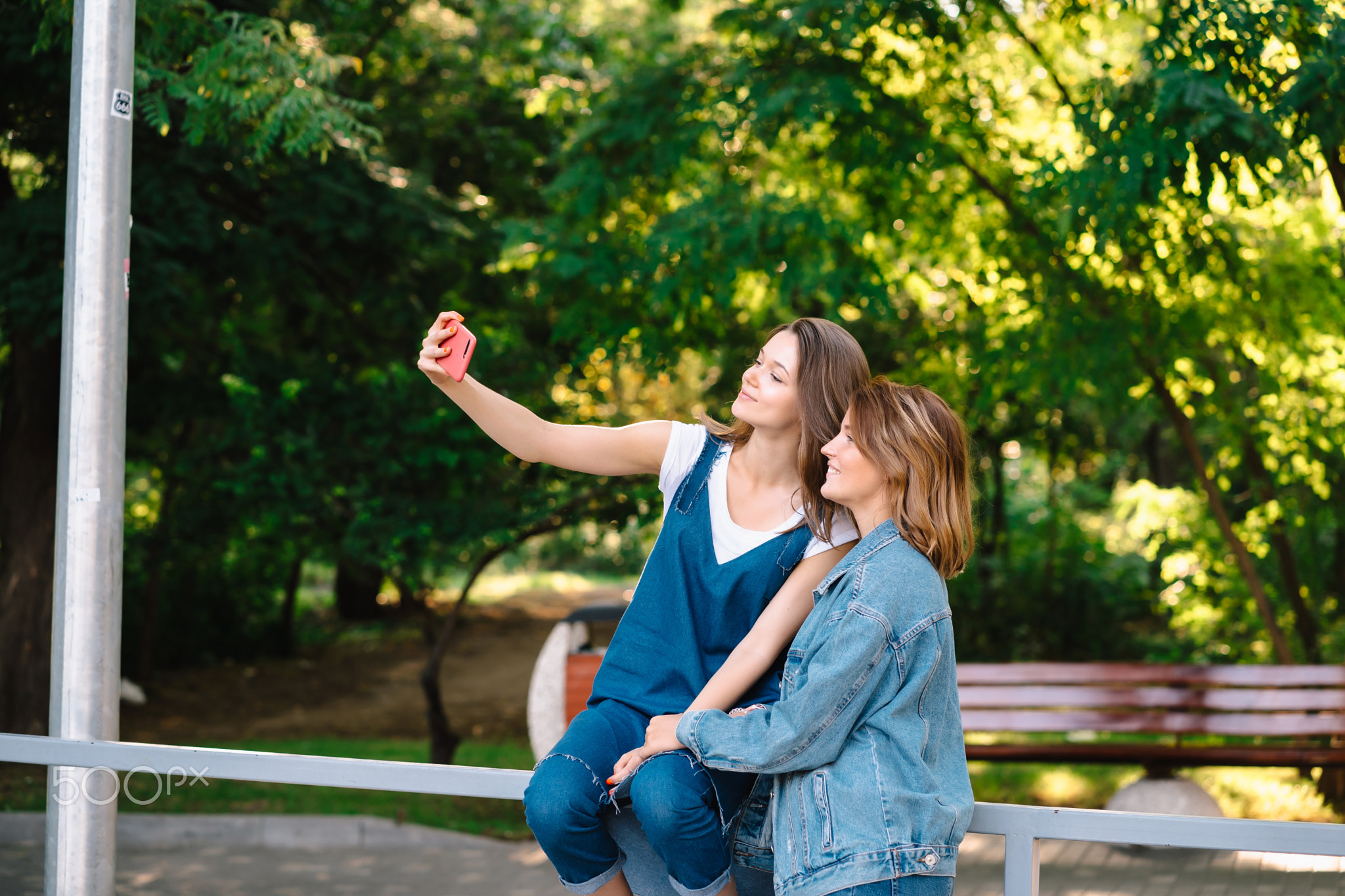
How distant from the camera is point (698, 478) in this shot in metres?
2.44

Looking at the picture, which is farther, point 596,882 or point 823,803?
point 596,882

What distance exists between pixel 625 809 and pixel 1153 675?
13.6ft

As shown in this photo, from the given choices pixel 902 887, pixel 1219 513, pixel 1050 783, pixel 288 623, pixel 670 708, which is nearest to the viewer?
pixel 902 887

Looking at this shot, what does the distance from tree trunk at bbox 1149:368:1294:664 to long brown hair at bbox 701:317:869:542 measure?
170 inches

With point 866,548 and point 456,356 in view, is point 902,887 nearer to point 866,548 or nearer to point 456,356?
point 866,548

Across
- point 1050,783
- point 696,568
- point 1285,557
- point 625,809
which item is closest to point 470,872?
point 625,809

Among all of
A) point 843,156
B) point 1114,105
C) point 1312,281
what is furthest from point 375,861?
point 1312,281

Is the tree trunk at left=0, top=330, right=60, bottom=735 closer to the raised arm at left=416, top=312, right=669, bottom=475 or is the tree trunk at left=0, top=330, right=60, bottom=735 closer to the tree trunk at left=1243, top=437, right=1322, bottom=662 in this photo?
the raised arm at left=416, top=312, right=669, bottom=475

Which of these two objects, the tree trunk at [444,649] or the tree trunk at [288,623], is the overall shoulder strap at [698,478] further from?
the tree trunk at [288,623]

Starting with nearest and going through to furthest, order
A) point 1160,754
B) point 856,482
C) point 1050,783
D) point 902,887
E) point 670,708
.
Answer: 1. point 902,887
2. point 856,482
3. point 670,708
4. point 1160,754
5. point 1050,783

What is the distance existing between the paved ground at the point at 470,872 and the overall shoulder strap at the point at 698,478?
300cm

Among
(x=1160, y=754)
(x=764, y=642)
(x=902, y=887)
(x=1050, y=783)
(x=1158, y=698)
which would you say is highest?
(x=764, y=642)

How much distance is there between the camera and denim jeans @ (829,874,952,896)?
1858 mm

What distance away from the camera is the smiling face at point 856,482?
2.10 m
